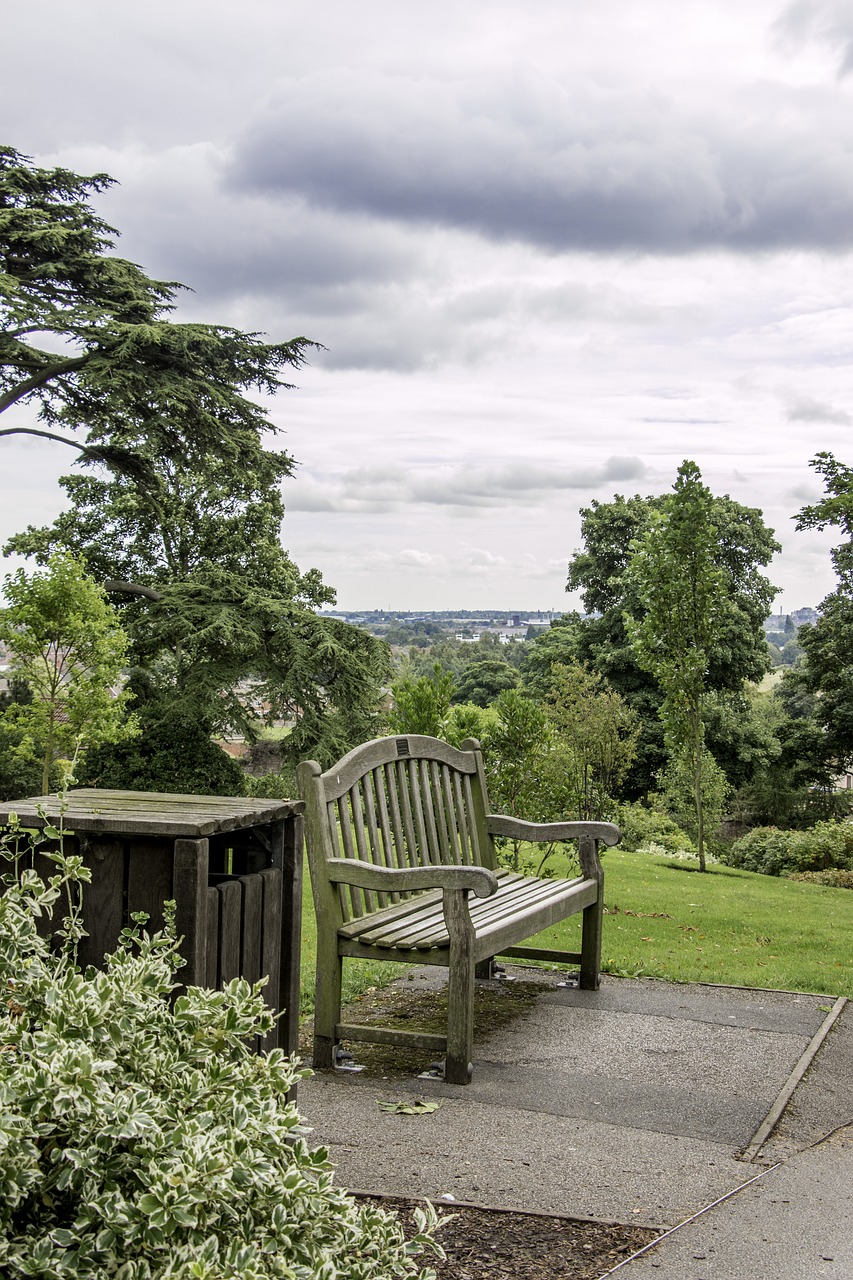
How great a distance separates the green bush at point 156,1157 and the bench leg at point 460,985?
2297 mm

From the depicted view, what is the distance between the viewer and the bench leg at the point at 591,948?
6.14 meters

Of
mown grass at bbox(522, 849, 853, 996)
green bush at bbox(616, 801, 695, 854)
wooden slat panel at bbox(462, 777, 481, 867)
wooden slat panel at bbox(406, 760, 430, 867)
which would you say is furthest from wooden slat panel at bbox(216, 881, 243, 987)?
green bush at bbox(616, 801, 695, 854)

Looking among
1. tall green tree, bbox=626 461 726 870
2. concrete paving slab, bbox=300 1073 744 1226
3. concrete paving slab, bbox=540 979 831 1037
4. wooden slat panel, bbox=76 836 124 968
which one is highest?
tall green tree, bbox=626 461 726 870

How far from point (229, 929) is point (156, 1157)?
1512 mm

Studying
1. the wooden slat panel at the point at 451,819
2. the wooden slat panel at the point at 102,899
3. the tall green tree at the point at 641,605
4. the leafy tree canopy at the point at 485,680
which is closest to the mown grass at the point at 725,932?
the wooden slat panel at the point at 451,819

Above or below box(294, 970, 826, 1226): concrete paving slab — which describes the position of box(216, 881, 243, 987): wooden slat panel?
above

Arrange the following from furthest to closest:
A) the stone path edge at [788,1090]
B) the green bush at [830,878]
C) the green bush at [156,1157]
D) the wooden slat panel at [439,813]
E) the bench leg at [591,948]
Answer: the green bush at [830,878] → the bench leg at [591,948] → the wooden slat panel at [439,813] → the stone path edge at [788,1090] → the green bush at [156,1157]

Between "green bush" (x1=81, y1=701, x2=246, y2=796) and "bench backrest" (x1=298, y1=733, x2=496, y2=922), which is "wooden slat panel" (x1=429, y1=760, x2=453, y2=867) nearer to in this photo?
"bench backrest" (x1=298, y1=733, x2=496, y2=922)

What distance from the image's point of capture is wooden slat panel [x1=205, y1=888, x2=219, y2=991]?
10.4ft

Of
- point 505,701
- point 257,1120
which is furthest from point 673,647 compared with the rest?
point 257,1120

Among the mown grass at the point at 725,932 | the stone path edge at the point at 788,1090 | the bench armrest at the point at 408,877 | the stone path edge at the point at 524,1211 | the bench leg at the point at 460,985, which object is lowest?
the mown grass at the point at 725,932

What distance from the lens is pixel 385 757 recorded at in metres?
5.41

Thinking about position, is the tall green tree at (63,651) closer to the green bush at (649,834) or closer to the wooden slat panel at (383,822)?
the green bush at (649,834)

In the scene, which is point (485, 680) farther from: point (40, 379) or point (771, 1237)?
point (771, 1237)
